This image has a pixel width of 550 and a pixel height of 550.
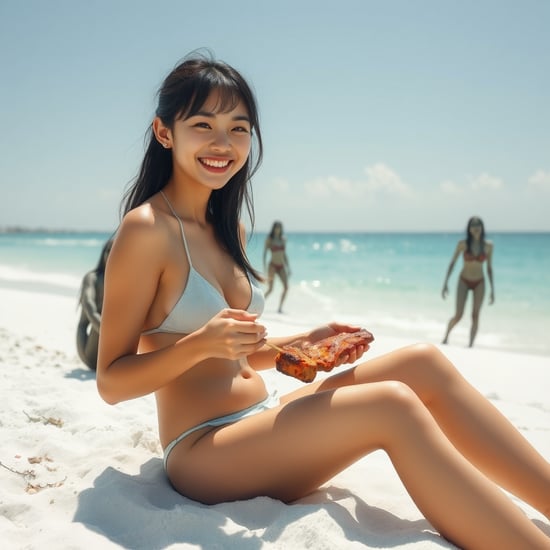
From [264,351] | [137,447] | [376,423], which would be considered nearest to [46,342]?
[137,447]

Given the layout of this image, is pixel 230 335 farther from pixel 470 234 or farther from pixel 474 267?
pixel 470 234

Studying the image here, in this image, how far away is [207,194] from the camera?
2674 mm

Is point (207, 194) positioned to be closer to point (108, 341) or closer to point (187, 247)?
point (187, 247)

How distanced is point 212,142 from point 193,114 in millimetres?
134

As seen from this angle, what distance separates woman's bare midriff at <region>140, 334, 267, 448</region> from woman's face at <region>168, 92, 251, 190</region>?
0.71 m

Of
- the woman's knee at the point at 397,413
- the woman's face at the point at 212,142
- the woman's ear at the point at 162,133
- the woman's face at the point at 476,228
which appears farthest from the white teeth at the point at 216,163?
the woman's face at the point at 476,228

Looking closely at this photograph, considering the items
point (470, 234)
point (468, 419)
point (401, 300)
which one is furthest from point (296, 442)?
point (401, 300)

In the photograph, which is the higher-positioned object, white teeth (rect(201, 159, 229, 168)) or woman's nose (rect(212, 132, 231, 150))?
woman's nose (rect(212, 132, 231, 150))

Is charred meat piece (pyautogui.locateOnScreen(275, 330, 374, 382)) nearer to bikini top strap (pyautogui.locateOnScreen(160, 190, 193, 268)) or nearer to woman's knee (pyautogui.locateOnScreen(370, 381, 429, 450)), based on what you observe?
woman's knee (pyautogui.locateOnScreen(370, 381, 429, 450))

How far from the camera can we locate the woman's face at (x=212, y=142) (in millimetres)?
2348

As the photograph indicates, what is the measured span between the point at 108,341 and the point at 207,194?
88 cm

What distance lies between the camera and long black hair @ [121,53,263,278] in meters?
2.34

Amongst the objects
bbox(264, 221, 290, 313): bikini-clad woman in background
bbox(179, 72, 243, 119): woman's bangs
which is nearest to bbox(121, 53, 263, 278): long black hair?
bbox(179, 72, 243, 119): woman's bangs

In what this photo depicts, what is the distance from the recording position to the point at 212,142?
2363mm
